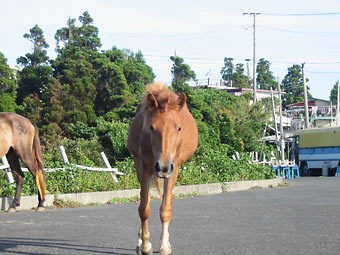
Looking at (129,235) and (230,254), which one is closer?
(230,254)

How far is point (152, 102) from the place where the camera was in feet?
19.5

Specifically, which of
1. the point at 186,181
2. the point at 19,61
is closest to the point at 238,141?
the point at 186,181

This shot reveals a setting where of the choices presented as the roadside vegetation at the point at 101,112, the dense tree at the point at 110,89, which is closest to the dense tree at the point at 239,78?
the roadside vegetation at the point at 101,112

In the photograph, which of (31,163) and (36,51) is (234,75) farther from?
(31,163)

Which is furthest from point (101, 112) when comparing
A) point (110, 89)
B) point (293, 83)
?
point (293, 83)

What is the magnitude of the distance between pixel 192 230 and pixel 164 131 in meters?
3.05

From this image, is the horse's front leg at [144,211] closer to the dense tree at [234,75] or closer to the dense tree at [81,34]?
the dense tree at [81,34]

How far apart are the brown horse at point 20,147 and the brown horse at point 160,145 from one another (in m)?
5.13

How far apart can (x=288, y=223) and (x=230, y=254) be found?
10.6 ft

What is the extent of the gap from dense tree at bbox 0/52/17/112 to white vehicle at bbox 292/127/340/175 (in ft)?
60.6

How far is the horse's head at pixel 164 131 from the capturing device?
17.9ft

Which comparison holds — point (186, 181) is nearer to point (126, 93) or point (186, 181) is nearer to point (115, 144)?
point (115, 144)

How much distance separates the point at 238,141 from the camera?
100 ft

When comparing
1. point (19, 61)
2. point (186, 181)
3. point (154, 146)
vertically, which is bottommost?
point (186, 181)
